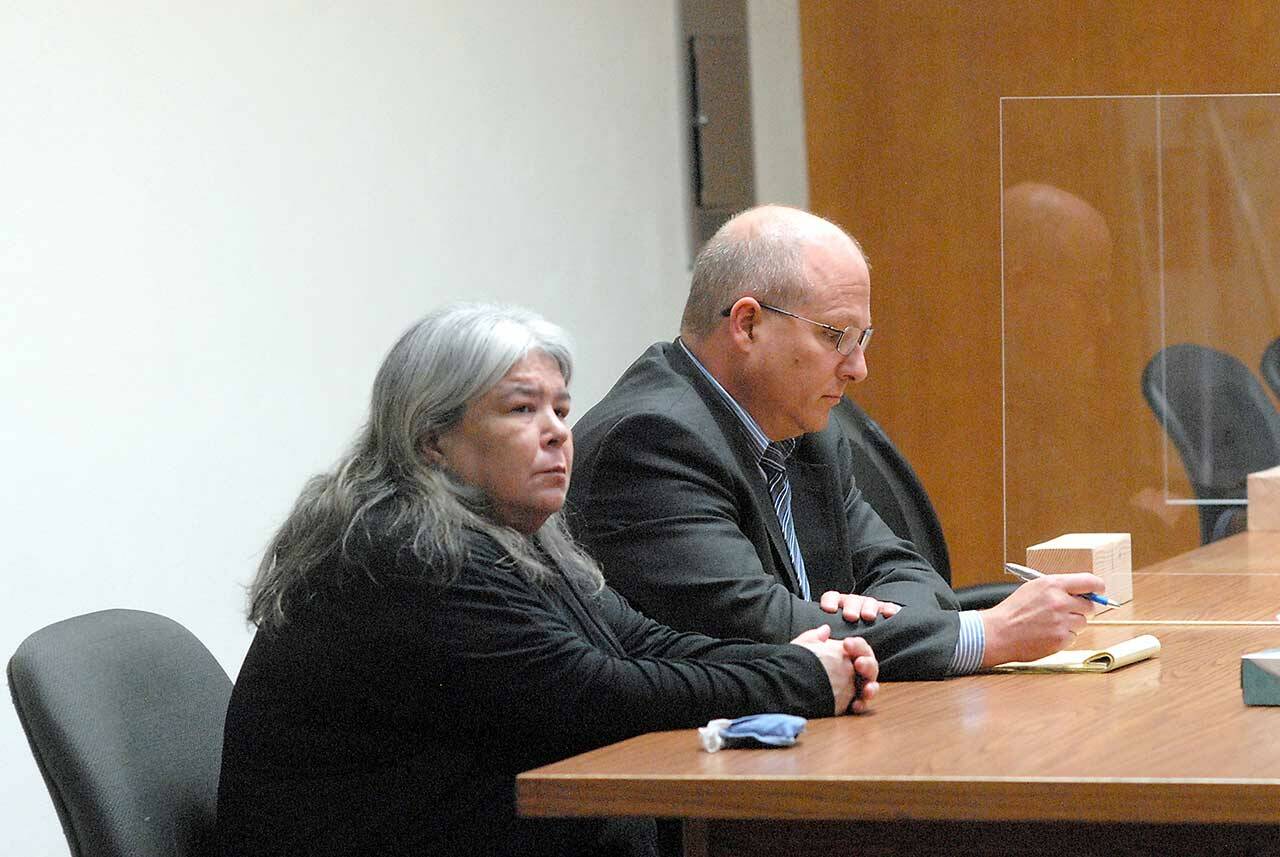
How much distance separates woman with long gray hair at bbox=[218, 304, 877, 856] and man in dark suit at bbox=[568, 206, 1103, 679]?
0.28 metres

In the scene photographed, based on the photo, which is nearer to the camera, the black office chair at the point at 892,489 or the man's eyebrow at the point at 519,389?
the man's eyebrow at the point at 519,389

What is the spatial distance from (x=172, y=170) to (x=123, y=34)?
26 centimetres

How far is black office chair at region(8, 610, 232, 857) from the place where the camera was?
1.89 m

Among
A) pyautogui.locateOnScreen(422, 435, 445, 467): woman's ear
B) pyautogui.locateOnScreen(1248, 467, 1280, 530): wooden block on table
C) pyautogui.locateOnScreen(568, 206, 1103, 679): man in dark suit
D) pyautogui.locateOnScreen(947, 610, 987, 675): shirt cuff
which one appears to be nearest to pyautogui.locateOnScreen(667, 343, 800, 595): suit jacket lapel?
pyautogui.locateOnScreen(568, 206, 1103, 679): man in dark suit

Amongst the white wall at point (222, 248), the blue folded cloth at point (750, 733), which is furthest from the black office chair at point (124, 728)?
the white wall at point (222, 248)

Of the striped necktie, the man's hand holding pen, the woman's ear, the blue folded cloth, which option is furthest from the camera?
the striped necktie

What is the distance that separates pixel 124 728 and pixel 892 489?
187 cm

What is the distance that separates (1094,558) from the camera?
2885 millimetres

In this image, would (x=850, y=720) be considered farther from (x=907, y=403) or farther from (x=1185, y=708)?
(x=907, y=403)

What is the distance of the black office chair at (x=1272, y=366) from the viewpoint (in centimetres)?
305

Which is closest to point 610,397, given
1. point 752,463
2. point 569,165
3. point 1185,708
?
point 752,463

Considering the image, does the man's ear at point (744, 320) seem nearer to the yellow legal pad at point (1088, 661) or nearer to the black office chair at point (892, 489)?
the yellow legal pad at point (1088, 661)

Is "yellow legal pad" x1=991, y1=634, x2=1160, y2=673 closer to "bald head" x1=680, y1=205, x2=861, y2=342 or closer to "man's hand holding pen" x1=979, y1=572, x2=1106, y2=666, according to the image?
"man's hand holding pen" x1=979, y1=572, x2=1106, y2=666

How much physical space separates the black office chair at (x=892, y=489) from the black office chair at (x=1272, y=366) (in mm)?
673
